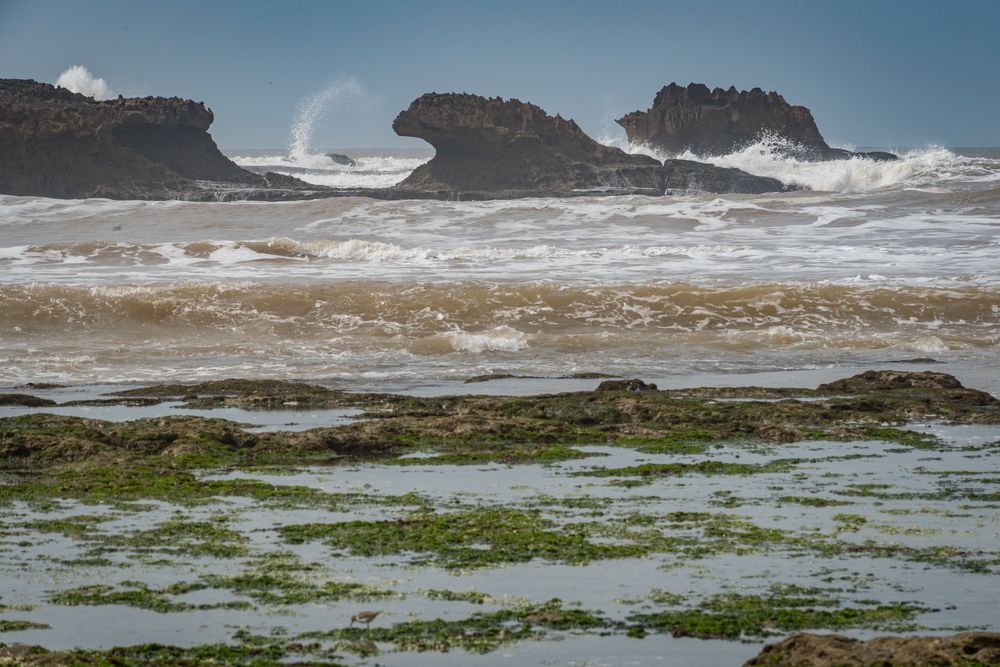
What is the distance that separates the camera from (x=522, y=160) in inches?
2443

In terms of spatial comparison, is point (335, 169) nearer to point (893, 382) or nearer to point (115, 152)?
point (115, 152)

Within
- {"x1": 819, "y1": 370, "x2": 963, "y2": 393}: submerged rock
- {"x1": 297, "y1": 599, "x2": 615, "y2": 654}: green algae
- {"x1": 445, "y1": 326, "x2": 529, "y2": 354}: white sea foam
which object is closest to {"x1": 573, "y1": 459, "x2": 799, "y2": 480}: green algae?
{"x1": 297, "y1": 599, "x2": 615, "y2": 654}: green algae

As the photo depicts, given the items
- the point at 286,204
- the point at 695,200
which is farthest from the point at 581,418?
the point at 286,204

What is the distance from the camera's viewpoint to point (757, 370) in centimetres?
1609

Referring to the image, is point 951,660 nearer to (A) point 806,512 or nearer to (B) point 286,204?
(A) point 806,512

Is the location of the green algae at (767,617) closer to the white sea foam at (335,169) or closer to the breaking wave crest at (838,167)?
the breaking wave crest at (838,167)

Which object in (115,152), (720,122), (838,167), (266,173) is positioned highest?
(720,122)

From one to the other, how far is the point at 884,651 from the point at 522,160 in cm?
5851

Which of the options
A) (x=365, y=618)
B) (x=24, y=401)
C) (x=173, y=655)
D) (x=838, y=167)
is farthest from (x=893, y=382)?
(x=838, y=167)

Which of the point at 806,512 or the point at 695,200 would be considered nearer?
the point at 806,512

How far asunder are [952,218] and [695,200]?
367 inches

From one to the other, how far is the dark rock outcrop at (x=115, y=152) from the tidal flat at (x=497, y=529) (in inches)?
1779

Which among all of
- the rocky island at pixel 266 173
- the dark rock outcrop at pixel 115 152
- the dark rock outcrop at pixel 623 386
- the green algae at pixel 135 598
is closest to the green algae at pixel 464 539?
the green algae at pixel 135 598

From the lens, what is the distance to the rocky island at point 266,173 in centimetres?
5572
